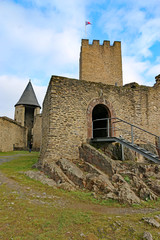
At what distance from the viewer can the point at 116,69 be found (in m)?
20.0

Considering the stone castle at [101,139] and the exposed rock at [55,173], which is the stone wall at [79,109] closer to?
the stone castle at [101,139]

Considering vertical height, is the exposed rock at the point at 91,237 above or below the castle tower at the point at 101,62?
below

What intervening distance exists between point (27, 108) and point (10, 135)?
587 inches

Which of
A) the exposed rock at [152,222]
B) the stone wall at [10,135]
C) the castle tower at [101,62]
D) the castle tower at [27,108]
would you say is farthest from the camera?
A: the castle tower at [27,108]

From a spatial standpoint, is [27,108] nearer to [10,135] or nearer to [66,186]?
[10,135]

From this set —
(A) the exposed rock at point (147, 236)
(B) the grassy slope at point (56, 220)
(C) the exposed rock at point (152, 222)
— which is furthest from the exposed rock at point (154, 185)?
(A) the exposed rock at point (147, 236)

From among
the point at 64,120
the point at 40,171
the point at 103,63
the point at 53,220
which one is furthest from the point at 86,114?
the point at 103,63

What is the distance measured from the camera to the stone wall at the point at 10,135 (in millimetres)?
19705

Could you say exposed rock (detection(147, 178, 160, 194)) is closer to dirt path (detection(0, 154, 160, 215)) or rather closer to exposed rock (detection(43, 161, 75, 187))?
dirt path (detection(0, 154, 160, 215))

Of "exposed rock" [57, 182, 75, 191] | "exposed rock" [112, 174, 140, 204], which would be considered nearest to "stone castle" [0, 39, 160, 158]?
"exposed rock" [57, 182, 75, 191]

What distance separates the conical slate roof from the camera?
33.5 m

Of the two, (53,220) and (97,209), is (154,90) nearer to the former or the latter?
(97,209)

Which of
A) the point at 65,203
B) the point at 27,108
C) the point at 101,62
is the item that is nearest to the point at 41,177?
the point at 65,203

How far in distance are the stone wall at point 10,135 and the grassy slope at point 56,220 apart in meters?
15.6
